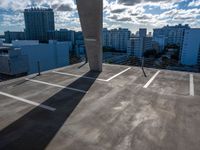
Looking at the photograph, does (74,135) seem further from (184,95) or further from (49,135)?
(184,95)

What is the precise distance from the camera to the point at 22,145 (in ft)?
11.5

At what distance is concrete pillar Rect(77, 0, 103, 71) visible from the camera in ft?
27.2

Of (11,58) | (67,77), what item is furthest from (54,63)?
(67,77)

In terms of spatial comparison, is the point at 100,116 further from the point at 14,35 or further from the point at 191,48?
the point at 14,35

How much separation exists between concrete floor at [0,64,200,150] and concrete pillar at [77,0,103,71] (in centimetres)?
266

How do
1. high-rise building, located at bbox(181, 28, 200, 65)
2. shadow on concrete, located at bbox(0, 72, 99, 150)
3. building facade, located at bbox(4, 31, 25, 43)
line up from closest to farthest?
shadow on concrete, located at bbox(0, 72, 99, 150) → high-rise building, located at bbox(181, 28, 200, 65) → building facade, located at bbox(4, 31, 25, 43)

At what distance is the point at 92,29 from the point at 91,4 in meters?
1.45

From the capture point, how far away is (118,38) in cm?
7250

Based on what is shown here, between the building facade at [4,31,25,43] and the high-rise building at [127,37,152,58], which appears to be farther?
the building facade at [4,31,25,43]

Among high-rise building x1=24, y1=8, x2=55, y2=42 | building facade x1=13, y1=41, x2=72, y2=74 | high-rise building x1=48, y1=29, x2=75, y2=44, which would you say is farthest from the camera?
high-rise building x1=48, y1=29, x2=75, y2=44

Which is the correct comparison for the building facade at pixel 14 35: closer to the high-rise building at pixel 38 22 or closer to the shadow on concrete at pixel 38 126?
the high-rise building at pixel 38 22

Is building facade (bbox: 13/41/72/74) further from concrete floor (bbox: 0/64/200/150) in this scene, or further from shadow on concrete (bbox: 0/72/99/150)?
shadow on concrete (bbox: 0/72/99/150)

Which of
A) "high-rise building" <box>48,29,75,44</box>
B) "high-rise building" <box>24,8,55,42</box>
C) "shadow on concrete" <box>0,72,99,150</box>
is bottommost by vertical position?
"shadow on concrete" <box>0,72,99,150</box>

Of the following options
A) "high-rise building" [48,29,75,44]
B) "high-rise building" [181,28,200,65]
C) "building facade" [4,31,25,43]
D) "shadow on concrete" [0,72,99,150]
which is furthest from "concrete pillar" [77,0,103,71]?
"building facade" [4,31,25,43]
